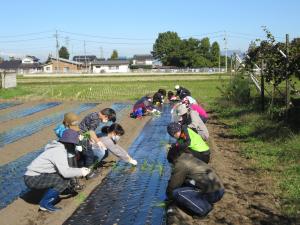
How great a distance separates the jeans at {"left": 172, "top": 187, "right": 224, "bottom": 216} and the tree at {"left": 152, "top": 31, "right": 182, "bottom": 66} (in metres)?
72.2

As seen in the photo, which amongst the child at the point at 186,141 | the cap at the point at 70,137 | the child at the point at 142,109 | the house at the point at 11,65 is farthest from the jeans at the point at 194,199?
the house at the point at 11,65

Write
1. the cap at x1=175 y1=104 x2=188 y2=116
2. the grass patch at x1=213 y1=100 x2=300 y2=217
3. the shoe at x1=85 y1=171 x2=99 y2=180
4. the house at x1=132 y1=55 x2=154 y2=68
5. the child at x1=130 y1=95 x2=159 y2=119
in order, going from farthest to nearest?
1. the house at x1=132 y1=55 x2=154 y2=68
2. the child at x1=130 y1=95 x2=159 y2=119
3. the cap at x1=175 y1=104 x2=188 y2=116
4. the shoe at x1=85 y1=171 x2=99 y2=180
5. the grass patch at x1=213 y1=100 x2=300 y2=217

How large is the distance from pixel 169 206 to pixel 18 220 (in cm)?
189

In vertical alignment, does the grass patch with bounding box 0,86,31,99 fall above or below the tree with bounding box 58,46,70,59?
below

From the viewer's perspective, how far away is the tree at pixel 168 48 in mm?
78700

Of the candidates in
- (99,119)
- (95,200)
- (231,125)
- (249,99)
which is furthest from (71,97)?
(95,200)

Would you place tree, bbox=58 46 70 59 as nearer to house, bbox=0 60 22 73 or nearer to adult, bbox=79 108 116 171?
house, bbox=0 60 22 73

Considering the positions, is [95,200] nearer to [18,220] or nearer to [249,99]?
[18,220]

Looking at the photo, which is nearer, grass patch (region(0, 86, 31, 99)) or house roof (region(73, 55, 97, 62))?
grass patch (region(0, 86, 31, 99))

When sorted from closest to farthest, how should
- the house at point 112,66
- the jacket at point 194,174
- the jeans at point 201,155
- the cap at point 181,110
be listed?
the jacket at point 194,174
the jeans at point 201,155
the cap at point 181,110
the house at point 112,66

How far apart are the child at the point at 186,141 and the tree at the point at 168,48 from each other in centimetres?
7142

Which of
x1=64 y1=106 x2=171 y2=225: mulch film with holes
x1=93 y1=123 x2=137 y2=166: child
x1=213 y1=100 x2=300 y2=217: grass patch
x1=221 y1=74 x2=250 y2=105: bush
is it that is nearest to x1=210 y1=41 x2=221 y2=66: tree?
x1=221 y1=74 x2=250 y2=105: bush

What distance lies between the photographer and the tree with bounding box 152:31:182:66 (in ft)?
258

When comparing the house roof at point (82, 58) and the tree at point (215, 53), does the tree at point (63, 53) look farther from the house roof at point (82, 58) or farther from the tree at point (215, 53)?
the tree at point (215, 53)
